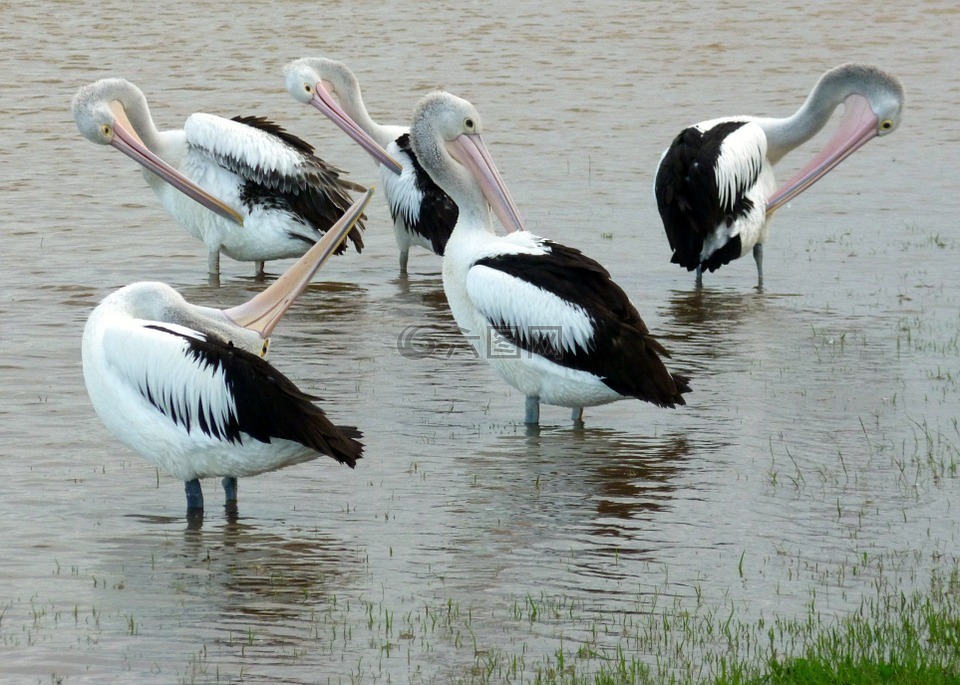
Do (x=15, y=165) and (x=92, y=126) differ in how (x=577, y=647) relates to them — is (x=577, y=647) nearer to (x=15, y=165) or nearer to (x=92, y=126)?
(x=92, y=126)

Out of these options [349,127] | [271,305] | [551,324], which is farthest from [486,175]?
[349,127]

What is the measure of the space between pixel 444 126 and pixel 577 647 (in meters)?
3.53

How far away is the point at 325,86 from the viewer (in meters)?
11.1

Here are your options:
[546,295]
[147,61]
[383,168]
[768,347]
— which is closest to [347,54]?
[147,61]

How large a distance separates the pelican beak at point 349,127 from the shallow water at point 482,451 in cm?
77

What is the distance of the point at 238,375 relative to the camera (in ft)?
17.8

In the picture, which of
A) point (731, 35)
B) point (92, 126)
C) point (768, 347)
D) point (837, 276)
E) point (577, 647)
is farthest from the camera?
point (731, 35)

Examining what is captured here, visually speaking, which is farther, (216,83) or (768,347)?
(216,83)

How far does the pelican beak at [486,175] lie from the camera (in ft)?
24.5

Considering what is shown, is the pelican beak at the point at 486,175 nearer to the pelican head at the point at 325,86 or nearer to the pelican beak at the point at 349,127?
the pelican beak at the point at 349,127

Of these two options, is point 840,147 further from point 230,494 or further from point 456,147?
point 230,494

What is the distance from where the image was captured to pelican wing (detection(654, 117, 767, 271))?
962 centimetres

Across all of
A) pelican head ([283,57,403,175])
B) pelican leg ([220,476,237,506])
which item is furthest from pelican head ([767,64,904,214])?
pelican leg ([220,476,237,506])

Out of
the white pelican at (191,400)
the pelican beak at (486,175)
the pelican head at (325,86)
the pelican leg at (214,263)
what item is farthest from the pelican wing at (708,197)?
the white pelican at (191,400)
